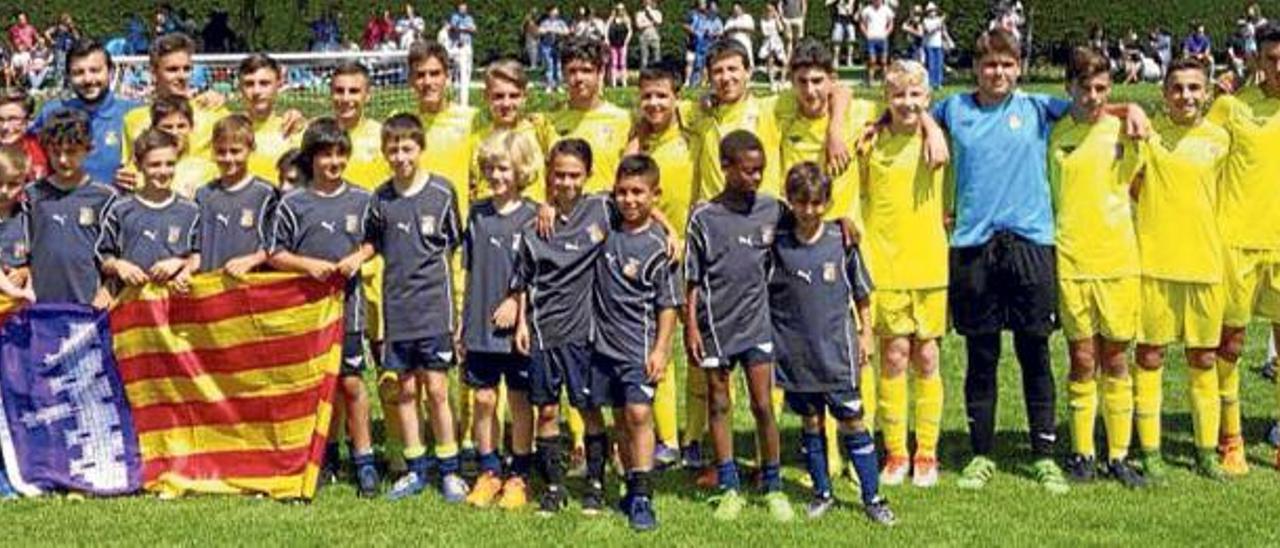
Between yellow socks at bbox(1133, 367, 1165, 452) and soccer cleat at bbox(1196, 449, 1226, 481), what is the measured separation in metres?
0.26

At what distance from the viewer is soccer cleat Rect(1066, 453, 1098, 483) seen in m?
8.59

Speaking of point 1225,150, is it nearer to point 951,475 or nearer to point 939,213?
point 939,213

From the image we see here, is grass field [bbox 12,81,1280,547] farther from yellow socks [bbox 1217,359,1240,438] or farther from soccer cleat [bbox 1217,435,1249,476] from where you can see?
yellow socks [bbox 1217,359,1240,438]

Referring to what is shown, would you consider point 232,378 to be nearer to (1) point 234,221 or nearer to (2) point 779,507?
(1) point 234,221

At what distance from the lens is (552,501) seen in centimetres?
806

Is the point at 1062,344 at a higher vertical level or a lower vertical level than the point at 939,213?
lower

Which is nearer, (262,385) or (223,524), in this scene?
(223,524)

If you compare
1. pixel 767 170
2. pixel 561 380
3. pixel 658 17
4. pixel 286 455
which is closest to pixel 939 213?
pixel 767 170

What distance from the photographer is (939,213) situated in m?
8.35

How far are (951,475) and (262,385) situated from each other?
348 cm

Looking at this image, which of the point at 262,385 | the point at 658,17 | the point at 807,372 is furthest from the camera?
the point at 658,17

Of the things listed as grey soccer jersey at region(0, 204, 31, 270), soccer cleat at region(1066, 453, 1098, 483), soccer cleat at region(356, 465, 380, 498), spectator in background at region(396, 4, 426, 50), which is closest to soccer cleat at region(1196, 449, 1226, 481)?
soccer cleat at region(1066, 453, 1098, 483)

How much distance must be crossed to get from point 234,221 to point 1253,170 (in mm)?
5093

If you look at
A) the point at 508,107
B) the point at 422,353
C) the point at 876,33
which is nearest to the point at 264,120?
the point at 508,107
